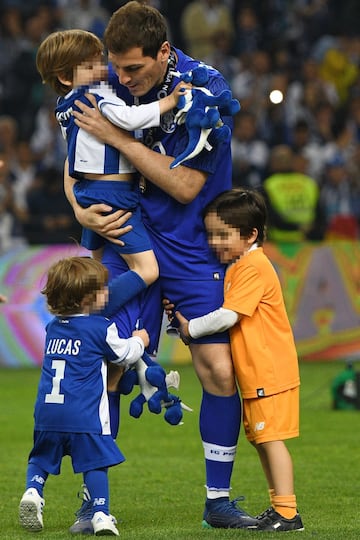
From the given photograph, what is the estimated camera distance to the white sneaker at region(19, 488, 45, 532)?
546 centimetres

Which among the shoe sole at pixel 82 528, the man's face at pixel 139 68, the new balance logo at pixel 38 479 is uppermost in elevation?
the man's face at pixel 139 68

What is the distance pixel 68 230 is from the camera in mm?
14172

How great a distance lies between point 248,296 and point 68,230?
28.1 feet

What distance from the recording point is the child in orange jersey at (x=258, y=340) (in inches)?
225

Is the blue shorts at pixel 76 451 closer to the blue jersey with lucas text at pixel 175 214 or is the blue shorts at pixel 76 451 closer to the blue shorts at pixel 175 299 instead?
the blue shorts at pixel 175 299

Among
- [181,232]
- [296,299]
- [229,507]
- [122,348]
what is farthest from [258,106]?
[122,348]

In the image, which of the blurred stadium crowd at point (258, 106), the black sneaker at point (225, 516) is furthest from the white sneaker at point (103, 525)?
the blurred stadium crowd at point (258, 106)

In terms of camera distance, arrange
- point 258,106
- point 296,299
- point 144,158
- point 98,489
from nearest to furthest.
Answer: point 98,489
point 144,158
point 296,299
point 258,106

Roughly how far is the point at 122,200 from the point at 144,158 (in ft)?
0.75

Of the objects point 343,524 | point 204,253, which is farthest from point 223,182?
point 343,524

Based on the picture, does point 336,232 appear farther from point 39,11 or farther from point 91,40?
point 91,40

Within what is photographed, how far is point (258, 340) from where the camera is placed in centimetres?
579

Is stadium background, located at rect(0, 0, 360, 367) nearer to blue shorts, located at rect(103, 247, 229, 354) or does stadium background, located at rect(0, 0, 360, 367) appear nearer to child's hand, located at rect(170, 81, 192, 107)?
blue shorts, located at rect(103, 247, 229, 354)

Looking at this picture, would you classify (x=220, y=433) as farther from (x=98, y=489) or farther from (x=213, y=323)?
(x=98, y=489)
